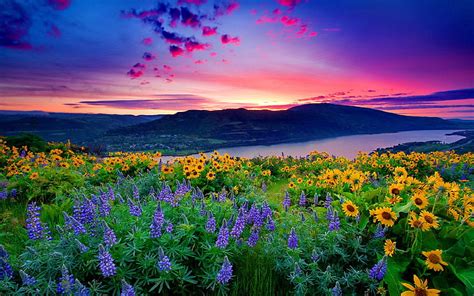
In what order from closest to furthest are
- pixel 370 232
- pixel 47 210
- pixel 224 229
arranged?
pixel 224 229 < pixel 370 232 < pixel 47 210

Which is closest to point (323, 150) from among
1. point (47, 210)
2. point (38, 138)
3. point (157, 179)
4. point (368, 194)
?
point (157, 179)

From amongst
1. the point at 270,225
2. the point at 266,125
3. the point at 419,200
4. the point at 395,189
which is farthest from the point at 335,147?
the point at 266,125

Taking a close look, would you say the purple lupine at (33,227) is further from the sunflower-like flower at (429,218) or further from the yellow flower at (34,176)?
the yellow flower at (34,176)

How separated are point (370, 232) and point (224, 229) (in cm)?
183

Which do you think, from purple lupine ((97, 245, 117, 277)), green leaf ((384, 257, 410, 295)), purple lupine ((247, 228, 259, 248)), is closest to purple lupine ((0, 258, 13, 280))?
purple lupine ((97, 245, 117, 277))

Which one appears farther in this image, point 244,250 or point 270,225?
point 270,225

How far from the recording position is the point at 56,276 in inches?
108

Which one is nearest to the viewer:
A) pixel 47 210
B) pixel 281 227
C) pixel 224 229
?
pixel 224 229

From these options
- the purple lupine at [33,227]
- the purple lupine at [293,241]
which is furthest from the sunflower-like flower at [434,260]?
the purple lupine at [33,227]

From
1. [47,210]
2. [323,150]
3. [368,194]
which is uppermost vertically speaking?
[368,194]

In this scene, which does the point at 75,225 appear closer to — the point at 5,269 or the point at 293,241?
the point at 5,269

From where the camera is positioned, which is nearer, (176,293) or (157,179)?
(176,293)

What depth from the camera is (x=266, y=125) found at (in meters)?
33.9

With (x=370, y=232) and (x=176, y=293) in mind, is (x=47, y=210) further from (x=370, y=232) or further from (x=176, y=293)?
(x=370, y=232)
